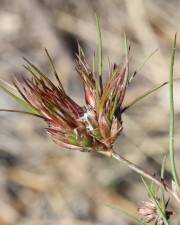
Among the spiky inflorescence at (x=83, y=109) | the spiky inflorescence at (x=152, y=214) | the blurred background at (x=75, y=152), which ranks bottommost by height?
the spiky inflorescence at (x=152, y=214)

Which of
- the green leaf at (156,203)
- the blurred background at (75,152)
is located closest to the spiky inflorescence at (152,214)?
the green leaf at (156,203)

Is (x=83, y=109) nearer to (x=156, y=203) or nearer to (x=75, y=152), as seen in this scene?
(x=156, y=203)

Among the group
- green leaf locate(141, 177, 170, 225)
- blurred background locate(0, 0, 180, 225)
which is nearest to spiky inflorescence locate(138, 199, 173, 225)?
green leaf locate(141, 177, 170, 225)

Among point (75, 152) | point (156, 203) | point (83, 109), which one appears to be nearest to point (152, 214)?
point (156, 203)

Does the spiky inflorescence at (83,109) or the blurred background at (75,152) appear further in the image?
the blurred background at (75,152)

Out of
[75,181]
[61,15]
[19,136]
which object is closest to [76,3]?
[61,15]

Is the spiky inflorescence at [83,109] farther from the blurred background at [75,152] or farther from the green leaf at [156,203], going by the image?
the blurred background at [75,152]
